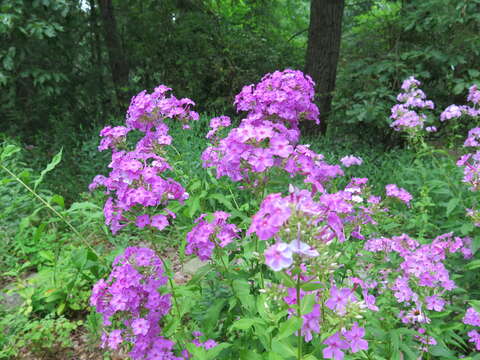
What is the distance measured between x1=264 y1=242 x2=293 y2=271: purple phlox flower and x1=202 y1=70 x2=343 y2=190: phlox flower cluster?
562 millimetres

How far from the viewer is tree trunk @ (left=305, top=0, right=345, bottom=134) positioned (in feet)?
18.9

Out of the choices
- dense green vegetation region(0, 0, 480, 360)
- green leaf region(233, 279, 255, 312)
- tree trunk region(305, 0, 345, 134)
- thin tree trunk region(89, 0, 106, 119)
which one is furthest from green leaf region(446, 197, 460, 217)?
thin tree trunk region(89, 0, 106, 119)

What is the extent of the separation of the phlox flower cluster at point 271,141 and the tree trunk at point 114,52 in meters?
5.04

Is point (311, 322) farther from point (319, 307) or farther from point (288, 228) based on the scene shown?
point (288, 228)

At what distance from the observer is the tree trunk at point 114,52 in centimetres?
664

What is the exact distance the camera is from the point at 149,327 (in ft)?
5.39

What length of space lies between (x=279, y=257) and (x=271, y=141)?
2.22ft

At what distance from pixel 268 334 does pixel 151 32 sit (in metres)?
6.68

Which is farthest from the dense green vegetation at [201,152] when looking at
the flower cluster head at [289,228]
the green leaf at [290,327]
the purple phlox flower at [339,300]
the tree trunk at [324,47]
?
the tree trunk at [324,47]

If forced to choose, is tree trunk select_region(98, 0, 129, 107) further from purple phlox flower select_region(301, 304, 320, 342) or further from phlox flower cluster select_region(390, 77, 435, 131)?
purple phlox flower select_region(301, 304, 320, 342)

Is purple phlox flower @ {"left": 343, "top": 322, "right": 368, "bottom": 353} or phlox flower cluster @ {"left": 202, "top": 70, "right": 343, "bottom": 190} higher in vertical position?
phlox flower cluster @ {"left": 202, "top": 70, "right": 343, "bottom": 190}

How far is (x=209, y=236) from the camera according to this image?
1.73 metres

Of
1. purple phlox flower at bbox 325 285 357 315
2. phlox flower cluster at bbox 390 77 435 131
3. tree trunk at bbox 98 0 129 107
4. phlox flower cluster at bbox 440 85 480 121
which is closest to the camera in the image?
purple phlox flower at bbox 325 285 357 315

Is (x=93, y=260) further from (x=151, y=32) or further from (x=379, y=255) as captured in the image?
(x=151, y=32)
